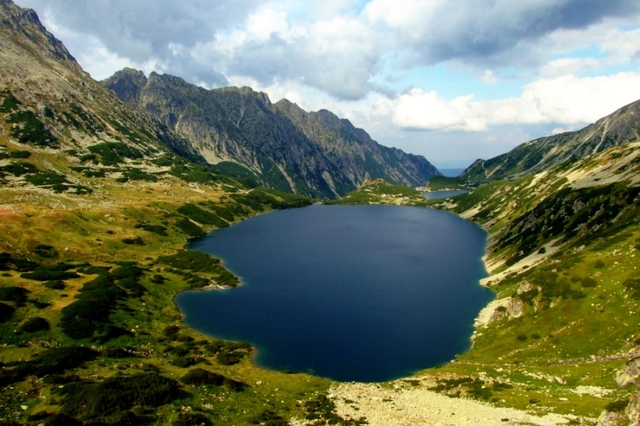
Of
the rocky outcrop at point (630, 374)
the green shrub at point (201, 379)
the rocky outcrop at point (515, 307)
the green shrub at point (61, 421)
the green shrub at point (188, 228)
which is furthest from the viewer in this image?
the green shrub at point (188, 228)

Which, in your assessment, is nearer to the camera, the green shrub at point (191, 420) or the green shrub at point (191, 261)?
the green shrub at point (191, 420)

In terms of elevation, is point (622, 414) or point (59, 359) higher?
point (59, 359)

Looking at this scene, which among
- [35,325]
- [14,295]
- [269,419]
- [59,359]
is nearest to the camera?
[269,419]

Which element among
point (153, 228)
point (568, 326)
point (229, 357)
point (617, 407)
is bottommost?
point (568, 326)

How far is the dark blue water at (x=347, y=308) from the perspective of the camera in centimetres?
7306

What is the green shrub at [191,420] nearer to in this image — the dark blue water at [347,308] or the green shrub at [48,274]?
the dark blue water at [347,308]

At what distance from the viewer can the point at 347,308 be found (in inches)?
3868

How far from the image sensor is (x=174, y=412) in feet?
138

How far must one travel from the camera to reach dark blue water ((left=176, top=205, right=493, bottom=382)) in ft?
240

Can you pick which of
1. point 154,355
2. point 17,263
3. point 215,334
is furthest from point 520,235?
point 17,263

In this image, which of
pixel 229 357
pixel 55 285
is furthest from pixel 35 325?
pixel 229 357

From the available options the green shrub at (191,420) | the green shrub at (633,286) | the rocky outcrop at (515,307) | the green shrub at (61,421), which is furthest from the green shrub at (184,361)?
the green shrub at (633,286)

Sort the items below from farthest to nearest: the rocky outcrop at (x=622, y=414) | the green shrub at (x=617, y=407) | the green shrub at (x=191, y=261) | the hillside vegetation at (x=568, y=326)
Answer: the green shrub at (x=191, y=261), the hillside vegetation at (x=568, y=326), the green shrub at (x=617, y=407), the rocky outcrop at (x=622, y=414)

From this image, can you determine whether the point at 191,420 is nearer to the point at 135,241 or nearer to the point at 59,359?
the point at 59,359
